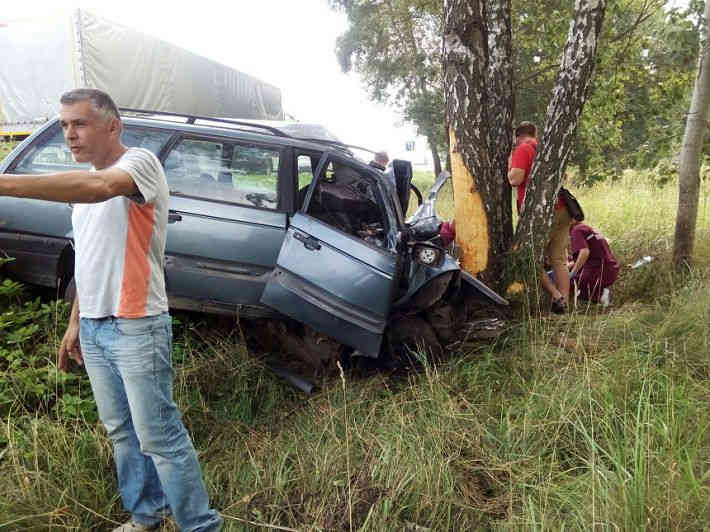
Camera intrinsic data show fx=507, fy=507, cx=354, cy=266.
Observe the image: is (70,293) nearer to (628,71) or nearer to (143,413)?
(143,413)

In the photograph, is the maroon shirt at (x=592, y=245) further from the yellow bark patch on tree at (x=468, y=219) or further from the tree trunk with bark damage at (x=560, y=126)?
the yellow bark patch on tree at (x=468, y=219)

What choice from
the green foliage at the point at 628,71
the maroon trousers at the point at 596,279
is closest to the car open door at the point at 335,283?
the maroon trousers at the point at 596,279

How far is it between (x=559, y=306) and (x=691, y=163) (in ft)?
7.40

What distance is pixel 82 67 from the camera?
8.24 metres

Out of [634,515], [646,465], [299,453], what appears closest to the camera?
[634,515]

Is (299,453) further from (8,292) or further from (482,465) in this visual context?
(8,292)

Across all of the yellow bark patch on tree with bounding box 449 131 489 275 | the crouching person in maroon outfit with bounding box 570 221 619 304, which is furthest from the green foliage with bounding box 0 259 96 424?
the crouching person in maroon outfit with bounding box 570 221 619 304

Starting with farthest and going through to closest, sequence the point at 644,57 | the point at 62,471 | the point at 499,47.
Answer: the point at 644,57, the point at 499,47, the point at 62,471

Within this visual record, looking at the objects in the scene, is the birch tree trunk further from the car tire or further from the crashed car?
the car tire

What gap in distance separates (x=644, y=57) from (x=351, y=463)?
6290 mm

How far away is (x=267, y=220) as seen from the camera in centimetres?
371

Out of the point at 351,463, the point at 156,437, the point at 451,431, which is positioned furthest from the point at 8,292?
the point at 451,431

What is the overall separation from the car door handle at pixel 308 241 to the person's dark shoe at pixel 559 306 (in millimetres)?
2357

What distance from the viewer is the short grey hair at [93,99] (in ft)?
5.80
